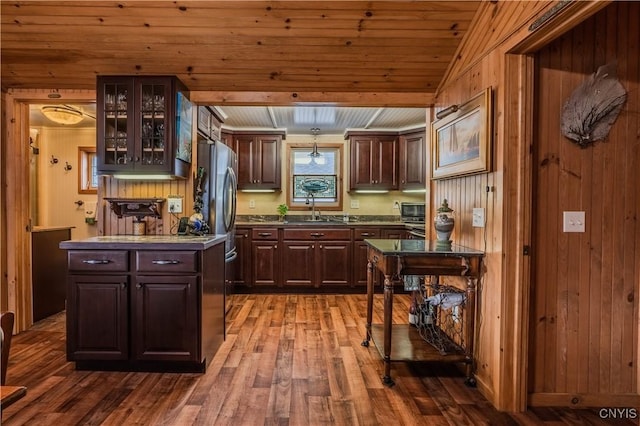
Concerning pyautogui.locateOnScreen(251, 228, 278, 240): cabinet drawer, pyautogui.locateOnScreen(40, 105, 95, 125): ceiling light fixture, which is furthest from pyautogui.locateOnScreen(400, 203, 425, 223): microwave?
pyautogui.locateOnScreen(40, 105, 95, 125): ceiling light fixture

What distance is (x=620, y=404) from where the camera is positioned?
2.08 metres

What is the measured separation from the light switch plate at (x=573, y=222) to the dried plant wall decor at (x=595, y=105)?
0.41 m

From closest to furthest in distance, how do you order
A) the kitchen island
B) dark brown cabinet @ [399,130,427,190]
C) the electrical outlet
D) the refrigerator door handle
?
the kitchen island, the electrical outlet, the refrigerator door handle, dark brown cabinet @ [399,130,427,190]

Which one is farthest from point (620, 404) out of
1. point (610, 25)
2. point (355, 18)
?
point (355, 18)

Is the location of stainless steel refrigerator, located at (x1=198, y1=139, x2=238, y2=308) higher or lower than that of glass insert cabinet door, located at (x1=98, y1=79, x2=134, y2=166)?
lower

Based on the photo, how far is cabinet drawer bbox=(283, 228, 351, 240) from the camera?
4.71 meters

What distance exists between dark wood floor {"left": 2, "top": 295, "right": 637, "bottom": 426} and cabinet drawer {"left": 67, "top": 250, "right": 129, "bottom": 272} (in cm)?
72

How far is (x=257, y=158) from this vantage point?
5.24 m

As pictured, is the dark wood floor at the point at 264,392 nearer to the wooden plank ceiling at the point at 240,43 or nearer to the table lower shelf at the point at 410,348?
the table lower shelf at the point at 410,348

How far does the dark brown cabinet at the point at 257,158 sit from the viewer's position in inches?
205

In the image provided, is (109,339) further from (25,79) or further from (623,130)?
(623,130)

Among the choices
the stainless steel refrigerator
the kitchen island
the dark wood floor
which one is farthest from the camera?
the stainless steel refrigerator

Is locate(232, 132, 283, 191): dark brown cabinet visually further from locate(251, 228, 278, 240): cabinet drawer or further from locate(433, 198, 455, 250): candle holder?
locate(433, 198, 455, 250): candle holder

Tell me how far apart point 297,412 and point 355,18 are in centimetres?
250
